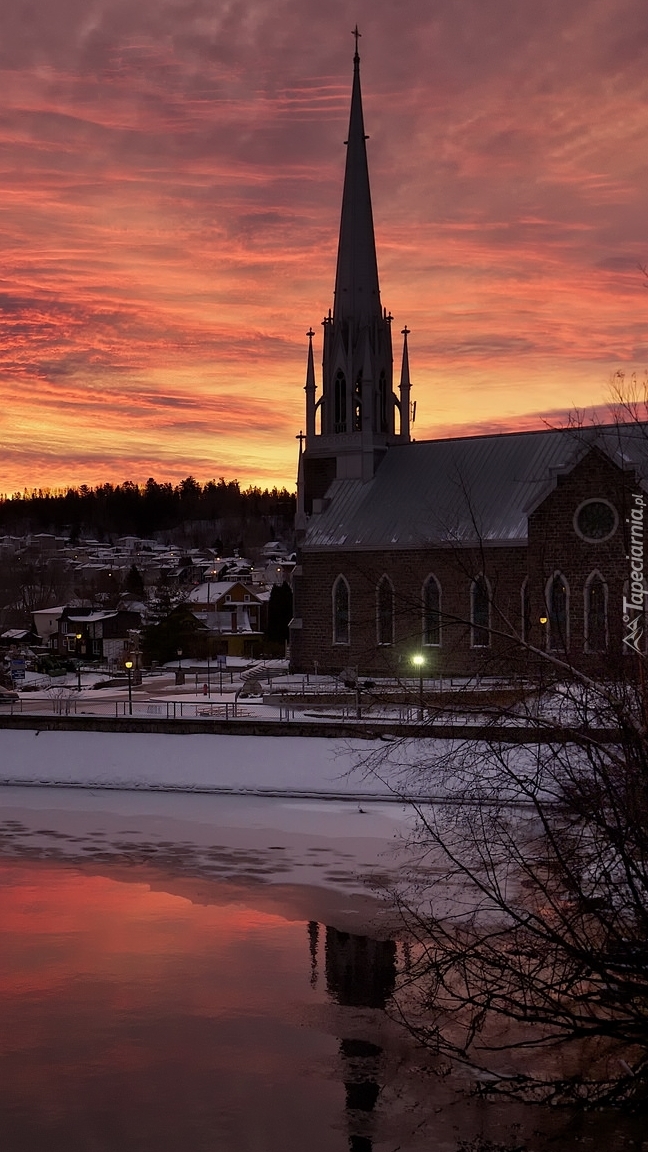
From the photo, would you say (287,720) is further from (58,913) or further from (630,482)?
(58,913)

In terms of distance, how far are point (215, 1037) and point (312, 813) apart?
19.0 metres

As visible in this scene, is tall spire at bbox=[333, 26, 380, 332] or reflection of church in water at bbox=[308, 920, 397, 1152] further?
tall spire at bbox=[333, 26, 380, 332]

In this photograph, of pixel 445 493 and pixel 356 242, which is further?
pixel 356 242

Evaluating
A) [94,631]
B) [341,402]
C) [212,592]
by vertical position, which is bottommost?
[94,631]

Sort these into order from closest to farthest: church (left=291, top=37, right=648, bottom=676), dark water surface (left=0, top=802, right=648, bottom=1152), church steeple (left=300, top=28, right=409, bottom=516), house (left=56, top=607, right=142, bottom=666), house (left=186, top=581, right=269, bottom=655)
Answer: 1. dark water surface (left=0, top=802, right=648, bottom=1152)
2. church (left=291, top=37, right=648, bottom=676)
3. church steeple (left=300, top=28, right=409, bottom=516)
4. house (left=186, top=581, right=269, bottom=655)
5. house (left=56, top=607, right=142, bottom=666)

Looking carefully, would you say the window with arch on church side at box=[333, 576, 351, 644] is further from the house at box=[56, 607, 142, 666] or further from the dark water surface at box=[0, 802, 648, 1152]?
the house at box=[56, 607, 142, 666]

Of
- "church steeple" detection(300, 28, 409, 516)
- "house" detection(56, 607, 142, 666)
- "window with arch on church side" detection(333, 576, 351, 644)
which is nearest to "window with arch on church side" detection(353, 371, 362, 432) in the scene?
"church steeple" detection(300, 28, 409, 516)

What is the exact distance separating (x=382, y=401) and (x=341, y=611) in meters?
11.5

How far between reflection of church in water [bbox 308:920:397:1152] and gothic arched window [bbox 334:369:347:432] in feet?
140

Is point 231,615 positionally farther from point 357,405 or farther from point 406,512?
point 406,512

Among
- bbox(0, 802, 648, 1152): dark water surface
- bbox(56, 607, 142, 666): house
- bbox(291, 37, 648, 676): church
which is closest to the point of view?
bbox(0, 802, 648, 1152): dark water surface

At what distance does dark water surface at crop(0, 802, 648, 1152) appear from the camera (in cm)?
1441

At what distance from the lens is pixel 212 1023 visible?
18.2 meters

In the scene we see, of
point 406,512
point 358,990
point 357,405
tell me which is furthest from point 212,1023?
point 357,405
